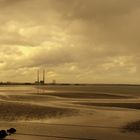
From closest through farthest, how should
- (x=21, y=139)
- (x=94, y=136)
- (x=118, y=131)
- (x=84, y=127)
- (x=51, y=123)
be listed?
(x=21, y=139)
(x=94, y=136)
(x=118, y=131)
(x=84, y=127)
(x=51, y=123)

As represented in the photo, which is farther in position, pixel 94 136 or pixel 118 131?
pixel 118 131

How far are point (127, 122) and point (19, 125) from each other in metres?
8.91

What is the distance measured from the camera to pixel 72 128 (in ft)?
77.2

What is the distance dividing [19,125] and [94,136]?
6832mm

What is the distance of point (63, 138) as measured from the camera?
19438 millimetres

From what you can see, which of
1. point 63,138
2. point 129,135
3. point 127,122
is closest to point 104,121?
point 127,122

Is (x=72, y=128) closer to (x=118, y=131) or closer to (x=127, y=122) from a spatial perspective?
(x=118, y=131)

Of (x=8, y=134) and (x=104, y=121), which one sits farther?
(x=104, y=121)

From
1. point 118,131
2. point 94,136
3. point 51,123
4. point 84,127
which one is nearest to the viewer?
point 94,136

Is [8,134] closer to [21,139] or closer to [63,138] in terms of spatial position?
[21,139]

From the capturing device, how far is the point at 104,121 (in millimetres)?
27766

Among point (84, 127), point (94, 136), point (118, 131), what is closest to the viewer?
point (94, 136)

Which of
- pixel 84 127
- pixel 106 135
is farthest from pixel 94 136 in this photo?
pixel 84 127

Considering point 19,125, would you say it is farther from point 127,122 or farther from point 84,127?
point 127,122
